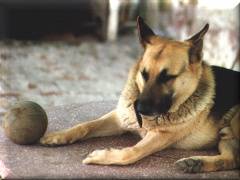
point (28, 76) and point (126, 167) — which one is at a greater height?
point (126, 167)

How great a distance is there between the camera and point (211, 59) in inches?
311

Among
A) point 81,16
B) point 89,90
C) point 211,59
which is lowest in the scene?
point 89,90

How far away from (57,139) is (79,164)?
0.44 meters

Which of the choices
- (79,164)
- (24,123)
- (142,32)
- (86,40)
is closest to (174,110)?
(142,32)

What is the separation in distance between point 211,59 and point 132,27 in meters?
3.73

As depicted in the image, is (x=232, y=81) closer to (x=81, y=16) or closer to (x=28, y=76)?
(x=28, y=76)

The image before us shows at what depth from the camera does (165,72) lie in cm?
297

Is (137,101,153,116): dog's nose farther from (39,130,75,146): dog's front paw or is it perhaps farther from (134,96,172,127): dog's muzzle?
(39,130,75,146): dog's front paw

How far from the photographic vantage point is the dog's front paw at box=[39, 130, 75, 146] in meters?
3.21

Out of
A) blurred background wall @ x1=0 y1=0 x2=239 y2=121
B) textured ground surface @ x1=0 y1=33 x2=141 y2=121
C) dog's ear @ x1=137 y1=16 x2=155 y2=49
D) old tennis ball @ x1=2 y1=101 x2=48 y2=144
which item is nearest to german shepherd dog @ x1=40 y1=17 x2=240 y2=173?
dog's ear @ x1=137 y1=16 x2=155 y2=49

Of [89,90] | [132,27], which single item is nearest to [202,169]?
[89,90]

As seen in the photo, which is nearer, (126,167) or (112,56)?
(126,167)

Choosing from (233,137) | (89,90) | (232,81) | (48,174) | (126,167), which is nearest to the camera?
(48,174)

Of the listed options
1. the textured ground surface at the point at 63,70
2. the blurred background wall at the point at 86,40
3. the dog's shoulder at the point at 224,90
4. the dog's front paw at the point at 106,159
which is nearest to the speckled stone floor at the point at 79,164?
the dog's front paw at the point at 106,159
